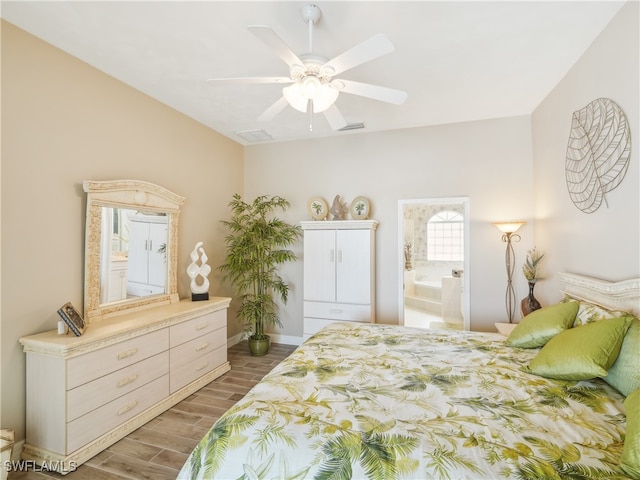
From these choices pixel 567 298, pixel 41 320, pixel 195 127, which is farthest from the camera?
pixel 195 127

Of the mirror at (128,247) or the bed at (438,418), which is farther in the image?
the mirror at (128,247)

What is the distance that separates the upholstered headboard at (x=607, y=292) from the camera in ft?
5.81

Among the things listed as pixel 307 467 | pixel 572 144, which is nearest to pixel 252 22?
pixel 307 467

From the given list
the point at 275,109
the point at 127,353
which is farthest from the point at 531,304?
the point at 127,353

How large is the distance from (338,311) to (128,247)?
7.87 ft

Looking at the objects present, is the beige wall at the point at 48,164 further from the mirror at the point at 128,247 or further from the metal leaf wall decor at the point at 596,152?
the metal leaf wall decor at the point at 596,152

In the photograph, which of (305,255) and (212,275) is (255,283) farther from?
(305,255)

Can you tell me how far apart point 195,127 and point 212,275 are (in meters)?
1.88

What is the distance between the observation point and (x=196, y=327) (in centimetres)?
309

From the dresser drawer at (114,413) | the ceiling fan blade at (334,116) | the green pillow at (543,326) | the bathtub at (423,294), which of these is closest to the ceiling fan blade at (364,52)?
the ceiling fan blade at (334,116)

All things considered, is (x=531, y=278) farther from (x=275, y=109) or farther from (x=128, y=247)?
(x=128, y=247)

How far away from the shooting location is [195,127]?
12.3 feet

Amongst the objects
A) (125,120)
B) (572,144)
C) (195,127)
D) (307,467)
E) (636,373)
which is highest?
(195,127)

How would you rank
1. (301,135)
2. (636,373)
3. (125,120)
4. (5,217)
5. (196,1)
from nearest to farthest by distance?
(636,373) < (196,1) < (5,217) < (125,120) < (301,135)
